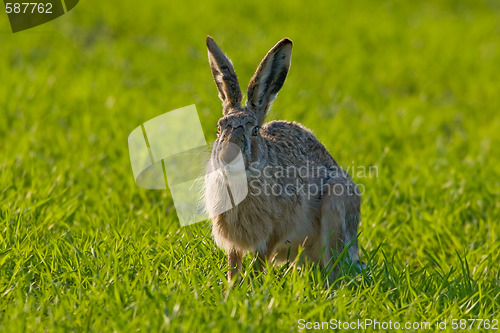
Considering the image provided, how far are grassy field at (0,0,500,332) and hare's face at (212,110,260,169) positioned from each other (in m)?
0.61

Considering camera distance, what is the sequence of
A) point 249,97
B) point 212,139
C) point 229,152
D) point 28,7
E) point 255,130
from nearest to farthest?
point 229,152, point 255,130, point 249,97, point 212,139, point 28,7

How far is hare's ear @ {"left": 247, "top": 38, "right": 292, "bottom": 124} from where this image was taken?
3.86 m

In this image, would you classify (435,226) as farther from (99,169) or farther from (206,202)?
(99,169)

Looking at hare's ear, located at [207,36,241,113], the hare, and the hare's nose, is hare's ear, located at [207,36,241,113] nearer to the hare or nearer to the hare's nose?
the hare

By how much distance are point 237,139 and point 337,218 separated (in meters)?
0.93

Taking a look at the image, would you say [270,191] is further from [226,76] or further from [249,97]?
[226,76]

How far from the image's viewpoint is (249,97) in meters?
3.92

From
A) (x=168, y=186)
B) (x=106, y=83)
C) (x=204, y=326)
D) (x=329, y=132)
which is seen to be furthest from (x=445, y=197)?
(x=106, y=83)

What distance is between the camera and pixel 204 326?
115 inches

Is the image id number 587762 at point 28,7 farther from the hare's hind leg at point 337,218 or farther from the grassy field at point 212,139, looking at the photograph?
the hare's hind leg at point 337,218

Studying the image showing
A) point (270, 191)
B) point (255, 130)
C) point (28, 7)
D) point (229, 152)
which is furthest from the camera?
point (28, 7)
